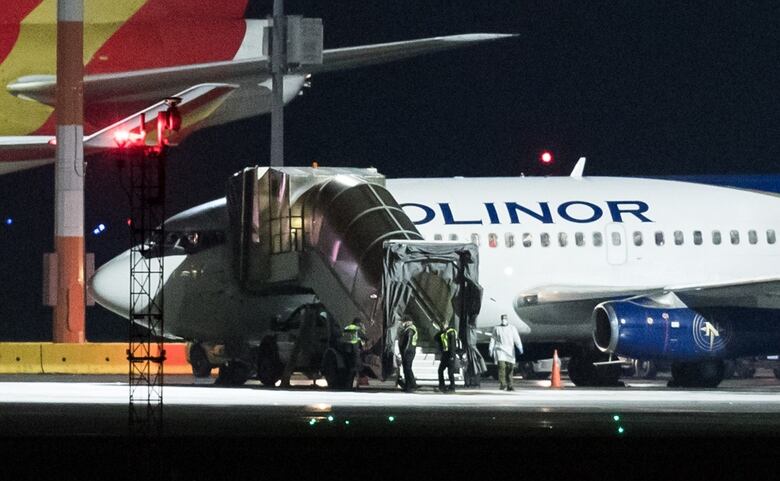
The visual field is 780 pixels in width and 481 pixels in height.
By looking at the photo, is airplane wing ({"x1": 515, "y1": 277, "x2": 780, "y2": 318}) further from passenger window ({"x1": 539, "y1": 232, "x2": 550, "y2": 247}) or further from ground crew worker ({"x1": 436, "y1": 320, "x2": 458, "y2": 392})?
ground crew worker ({"x1": 436, "y1": 320, "x2": 458, "y2": 392})

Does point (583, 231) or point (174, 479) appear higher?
point (583, 231)

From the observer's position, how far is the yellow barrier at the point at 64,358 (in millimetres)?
39219

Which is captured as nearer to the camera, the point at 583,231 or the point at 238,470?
the point at 238,470

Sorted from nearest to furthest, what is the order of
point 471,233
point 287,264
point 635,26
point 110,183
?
point 287,264 < point 471,233 < point 110,183 < point 635,26

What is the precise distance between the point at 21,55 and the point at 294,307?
17.5 m

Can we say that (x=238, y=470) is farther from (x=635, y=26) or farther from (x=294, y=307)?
(x=635, y=26)

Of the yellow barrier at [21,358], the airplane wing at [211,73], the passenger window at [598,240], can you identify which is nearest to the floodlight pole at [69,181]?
the yellow barrier at [21,358]

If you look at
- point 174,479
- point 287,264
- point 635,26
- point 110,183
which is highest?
point 635,26

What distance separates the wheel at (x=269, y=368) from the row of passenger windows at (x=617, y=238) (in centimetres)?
405

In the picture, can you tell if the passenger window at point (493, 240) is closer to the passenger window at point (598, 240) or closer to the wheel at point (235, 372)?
the passenger window at point (598, 240)

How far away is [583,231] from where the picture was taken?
3812cm

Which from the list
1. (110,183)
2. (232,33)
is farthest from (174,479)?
(110,183)

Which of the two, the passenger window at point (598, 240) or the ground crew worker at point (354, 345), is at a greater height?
the passenger window at point (598, 240)

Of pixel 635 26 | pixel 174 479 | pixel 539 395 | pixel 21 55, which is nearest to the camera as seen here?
pixel 174 479
